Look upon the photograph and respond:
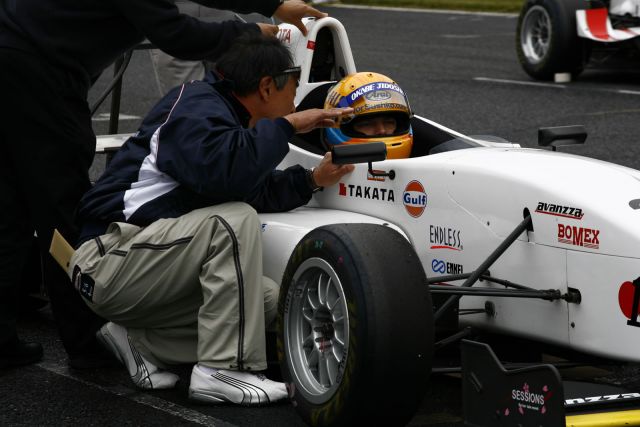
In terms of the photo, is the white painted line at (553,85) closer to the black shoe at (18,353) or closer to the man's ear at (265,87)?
the man's ear at (265,87)

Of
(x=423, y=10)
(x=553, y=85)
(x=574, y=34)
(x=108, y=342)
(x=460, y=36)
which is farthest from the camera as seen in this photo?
(x=423, y=10)

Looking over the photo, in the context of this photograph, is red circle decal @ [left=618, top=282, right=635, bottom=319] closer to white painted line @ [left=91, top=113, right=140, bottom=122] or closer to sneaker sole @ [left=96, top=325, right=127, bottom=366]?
sneaker sole @ [left=96, top=325, right=127, bottom=366]

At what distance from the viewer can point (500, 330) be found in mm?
4535

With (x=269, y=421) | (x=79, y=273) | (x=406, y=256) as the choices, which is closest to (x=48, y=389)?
(x=79, y=273)

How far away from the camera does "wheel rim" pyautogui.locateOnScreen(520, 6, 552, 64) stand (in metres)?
12.9

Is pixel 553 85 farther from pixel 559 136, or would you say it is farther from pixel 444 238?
pixel 444 238

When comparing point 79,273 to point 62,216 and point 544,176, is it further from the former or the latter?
point 544,176

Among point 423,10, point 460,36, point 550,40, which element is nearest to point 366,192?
point 550,40

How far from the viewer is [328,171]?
511 cm

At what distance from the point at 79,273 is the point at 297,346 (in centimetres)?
90

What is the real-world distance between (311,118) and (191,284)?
0.73 meters

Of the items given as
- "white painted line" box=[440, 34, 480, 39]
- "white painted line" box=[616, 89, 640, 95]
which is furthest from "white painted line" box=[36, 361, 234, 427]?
"white painted line" box=[440, 34, 480, 39]

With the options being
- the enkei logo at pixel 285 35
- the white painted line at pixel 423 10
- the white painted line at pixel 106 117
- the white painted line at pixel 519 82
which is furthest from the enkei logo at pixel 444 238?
the white painted line at pixel 423 10

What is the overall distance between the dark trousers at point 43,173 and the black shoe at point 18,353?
0.07 meters
